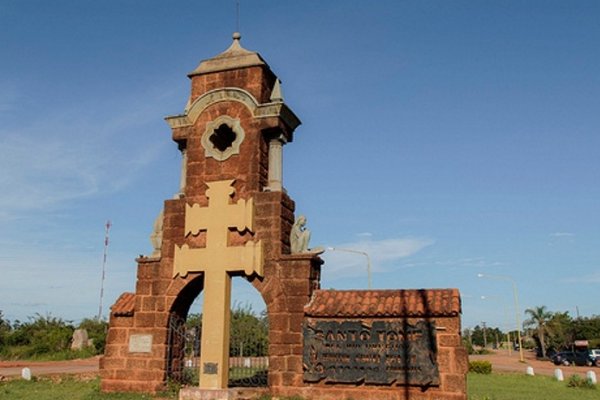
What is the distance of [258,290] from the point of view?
10773mm

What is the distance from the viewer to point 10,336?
37.1m

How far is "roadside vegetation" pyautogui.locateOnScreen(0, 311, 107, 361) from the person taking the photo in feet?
106

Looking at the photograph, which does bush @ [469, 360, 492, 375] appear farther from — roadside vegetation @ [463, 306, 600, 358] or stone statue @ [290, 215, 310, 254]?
roadside vegetation @ [463, 306, 600, 358]

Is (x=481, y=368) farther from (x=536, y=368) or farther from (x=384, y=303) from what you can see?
(x=384, y=303)

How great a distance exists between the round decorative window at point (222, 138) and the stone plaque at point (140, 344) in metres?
4.05

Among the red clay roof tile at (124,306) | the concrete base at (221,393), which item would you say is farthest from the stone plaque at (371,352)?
the red clay roof tile at (124,306)

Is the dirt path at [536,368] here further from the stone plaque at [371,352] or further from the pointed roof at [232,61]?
the pointed roof at [232,61]

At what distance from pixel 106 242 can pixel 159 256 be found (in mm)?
28770

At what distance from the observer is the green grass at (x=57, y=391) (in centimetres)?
1070

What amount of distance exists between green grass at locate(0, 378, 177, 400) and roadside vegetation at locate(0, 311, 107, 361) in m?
18.4

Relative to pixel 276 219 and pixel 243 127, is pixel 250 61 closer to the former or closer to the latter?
pixel 243 127

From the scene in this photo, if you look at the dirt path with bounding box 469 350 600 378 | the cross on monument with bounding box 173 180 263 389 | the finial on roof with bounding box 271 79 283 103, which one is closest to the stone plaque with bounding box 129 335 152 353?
the cross on monument with bounding box 173 180 263 389

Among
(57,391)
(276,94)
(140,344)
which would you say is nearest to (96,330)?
(57,391)

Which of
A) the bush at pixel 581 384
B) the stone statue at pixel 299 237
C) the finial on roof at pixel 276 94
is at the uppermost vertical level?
the finial on roof at pixel 276 94
